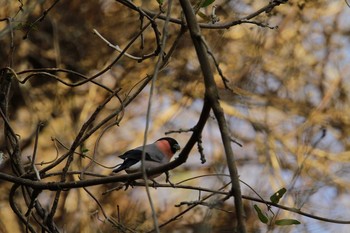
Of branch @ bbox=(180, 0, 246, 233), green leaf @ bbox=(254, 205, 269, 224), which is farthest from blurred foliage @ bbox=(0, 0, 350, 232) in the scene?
branch @ bbox=(180, 0, 246, 233)

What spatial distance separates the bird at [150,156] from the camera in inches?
55.8

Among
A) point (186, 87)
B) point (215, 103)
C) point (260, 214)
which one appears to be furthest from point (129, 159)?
point (186, 87)

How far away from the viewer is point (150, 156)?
1593 mm

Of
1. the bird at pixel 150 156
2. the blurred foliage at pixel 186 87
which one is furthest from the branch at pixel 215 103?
the blurred foliage at pixel 186 87

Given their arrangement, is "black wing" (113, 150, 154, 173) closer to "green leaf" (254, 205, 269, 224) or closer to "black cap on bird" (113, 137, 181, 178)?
"black cap on bird" (113, 137, 181, 178)

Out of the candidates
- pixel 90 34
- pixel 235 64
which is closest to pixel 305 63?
pixel 235 64

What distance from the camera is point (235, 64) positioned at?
128 inches

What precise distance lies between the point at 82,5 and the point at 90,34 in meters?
0.15

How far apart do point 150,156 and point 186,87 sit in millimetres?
1711

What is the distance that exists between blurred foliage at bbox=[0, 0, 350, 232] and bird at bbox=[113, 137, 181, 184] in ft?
3.67

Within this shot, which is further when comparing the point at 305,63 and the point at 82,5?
the point at 305,63

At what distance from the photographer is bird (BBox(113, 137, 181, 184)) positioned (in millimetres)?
1418

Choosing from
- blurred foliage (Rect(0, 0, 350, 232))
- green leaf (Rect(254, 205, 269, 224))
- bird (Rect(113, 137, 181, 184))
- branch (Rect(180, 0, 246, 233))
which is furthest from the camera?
blurred foliage (Rect(0, 0, 350, 232))

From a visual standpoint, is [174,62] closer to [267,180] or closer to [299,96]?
[299,96]
